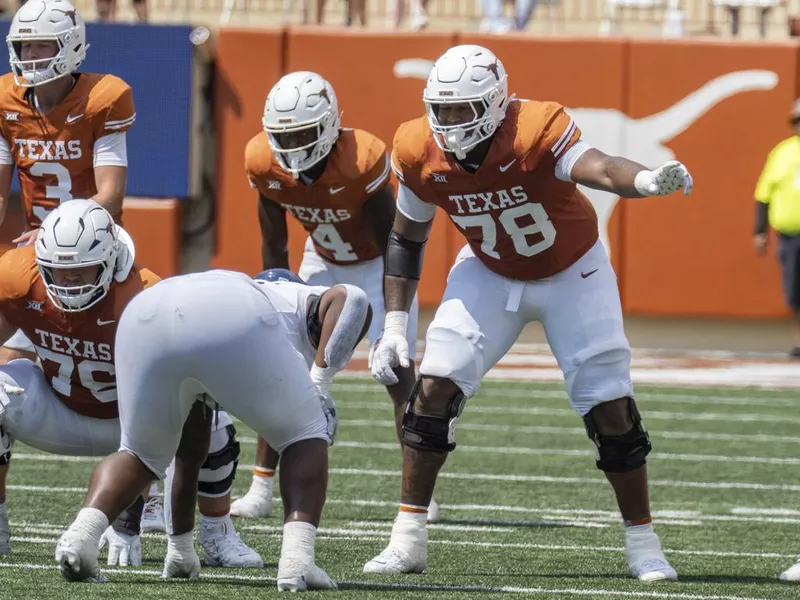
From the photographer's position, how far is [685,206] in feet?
40.7

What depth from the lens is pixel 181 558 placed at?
442 centimetres

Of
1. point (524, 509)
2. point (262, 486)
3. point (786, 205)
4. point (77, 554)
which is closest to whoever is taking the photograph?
point (77, 554)

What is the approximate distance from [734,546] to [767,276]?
7.33 m

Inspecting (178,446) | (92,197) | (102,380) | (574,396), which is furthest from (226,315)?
(92,197)

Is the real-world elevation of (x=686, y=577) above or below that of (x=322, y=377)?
below

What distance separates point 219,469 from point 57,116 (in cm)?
174

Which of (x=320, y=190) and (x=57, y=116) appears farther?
(x=320, y=190)

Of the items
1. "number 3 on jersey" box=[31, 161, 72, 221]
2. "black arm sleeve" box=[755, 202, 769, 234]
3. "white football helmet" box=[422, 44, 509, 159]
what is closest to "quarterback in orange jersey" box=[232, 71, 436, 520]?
"number 3 on jersey" box=[31, 161, 72, 221]

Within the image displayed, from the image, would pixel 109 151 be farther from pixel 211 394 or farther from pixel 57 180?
pixel 211 394

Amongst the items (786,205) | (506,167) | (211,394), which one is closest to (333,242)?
(506,167)

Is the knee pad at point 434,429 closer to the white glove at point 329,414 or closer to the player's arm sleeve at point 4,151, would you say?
the white glove at point 329,414

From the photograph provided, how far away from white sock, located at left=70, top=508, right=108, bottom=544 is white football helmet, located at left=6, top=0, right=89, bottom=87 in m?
2.23

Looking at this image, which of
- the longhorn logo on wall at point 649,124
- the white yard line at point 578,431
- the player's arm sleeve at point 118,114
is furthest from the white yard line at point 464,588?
the longhorn logo on wall at point 649,124

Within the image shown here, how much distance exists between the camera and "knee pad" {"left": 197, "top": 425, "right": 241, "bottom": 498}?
4.73 meters
